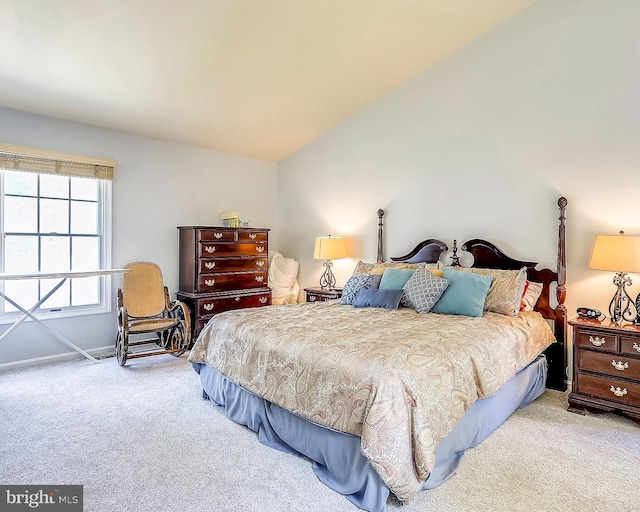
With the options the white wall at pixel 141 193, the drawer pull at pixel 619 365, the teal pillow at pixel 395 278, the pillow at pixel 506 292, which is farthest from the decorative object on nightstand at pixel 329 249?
the drawer pull at pixel 619 365

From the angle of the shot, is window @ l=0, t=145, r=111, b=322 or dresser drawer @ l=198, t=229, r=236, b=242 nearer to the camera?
window @ l=0, t=145, r=111, b=322

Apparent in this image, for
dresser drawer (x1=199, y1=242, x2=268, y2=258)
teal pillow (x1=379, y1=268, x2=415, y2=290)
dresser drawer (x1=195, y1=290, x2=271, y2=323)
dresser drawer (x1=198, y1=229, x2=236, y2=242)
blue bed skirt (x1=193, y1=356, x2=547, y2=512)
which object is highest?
dresser drawer (x1=198, y1=229, x2=236, y2=242)

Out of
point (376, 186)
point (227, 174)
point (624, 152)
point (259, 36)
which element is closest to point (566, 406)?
point (624, 152)

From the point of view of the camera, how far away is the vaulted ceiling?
9.32ft

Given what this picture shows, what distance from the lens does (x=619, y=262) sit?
2820 millimetres

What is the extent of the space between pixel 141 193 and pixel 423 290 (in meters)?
3.36

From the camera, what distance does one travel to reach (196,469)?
2125mm

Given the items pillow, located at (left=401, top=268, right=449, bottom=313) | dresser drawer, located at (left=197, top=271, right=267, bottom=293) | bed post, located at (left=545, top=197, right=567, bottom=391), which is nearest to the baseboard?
dresser drawer, located at (left=197, top=271, right=267, bottom=293)

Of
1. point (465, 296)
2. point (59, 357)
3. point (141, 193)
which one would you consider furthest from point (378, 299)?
point (59, 357)

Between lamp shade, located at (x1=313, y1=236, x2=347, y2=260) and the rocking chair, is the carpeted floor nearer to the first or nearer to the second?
the rocking chair

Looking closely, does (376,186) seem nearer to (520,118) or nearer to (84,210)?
(520,118)

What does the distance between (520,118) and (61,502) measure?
422 centimetres

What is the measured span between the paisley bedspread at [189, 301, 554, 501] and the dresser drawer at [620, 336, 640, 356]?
1.71ft

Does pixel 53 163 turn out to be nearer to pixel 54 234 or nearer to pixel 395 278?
pixel 54 234
